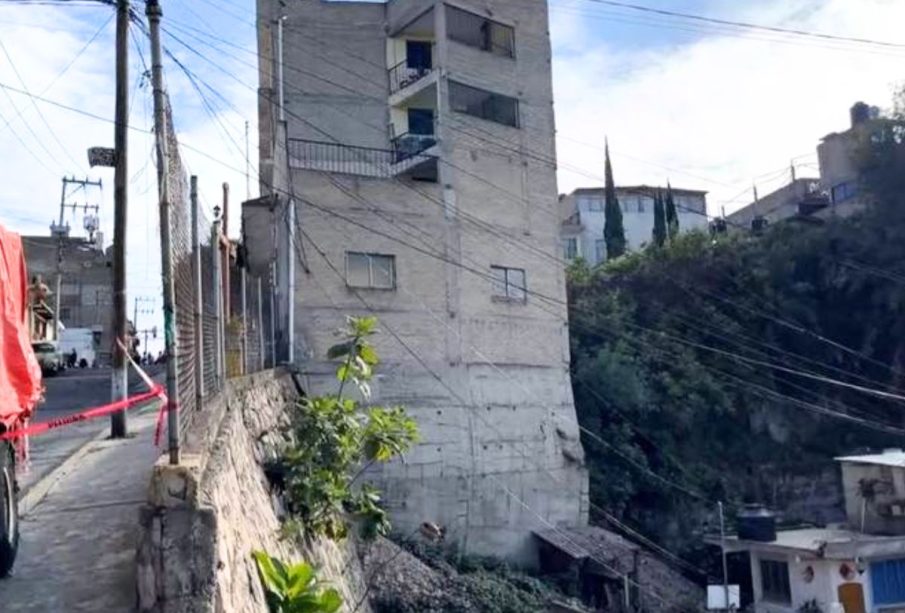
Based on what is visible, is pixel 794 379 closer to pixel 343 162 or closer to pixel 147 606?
pixel 343 162

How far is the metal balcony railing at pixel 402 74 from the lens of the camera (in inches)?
1007

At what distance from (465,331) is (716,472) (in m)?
10.0

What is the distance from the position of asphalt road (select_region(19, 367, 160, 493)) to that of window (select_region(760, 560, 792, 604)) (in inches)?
617

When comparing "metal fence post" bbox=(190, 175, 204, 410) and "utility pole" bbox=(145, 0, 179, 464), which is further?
"metal fence post" bbox=(190, 175, 204, 410)

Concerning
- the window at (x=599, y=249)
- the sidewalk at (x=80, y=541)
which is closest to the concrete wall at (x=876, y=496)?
the sidewalk at (x=80, y=541)

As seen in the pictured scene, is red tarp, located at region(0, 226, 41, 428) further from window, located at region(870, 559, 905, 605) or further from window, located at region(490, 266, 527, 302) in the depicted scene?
window, located at region(870, 559, 905, 605)

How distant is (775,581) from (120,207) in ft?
56.4

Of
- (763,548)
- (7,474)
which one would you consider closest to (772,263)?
(763,548)

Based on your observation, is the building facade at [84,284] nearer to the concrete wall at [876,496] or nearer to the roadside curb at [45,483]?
the concrete wall at [876,496]

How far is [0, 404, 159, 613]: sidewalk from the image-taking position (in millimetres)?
5086

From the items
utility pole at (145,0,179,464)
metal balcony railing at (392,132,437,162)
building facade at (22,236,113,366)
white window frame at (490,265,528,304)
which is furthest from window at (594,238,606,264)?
utility pole at (145,0,179,464)

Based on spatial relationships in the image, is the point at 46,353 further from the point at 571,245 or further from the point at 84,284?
the point at 571,245

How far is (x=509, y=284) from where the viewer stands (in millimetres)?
22828

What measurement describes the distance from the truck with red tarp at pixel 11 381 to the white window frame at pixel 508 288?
1667 centimetres
